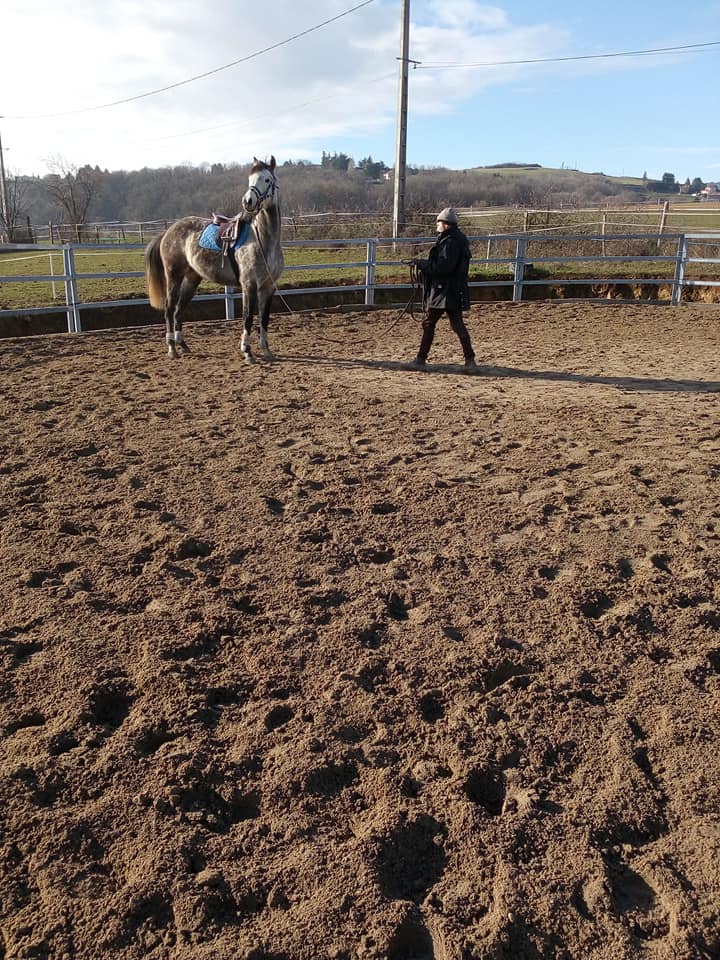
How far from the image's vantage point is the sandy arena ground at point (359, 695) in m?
1.74

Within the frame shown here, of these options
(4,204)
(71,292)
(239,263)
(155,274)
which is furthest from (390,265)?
(4,204)

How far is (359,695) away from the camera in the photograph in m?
2.49

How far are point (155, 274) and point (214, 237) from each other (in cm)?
122

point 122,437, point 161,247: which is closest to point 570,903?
point 122,437

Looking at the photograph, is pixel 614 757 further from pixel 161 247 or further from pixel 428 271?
pixel 161 247

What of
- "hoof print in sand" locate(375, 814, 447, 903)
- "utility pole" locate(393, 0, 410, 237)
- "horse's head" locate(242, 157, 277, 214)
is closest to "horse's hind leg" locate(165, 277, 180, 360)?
"horse's head" locate(242, 157, 277, 214)

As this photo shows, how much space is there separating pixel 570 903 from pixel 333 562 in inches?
75.4

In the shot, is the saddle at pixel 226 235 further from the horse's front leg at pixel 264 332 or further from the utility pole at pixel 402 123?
the utility pole at pixel 402 123

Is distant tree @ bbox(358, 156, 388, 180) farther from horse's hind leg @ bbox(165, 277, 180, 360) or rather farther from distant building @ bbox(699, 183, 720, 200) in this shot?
horse's hind leg @ bbox(165, 277, 180, 360)

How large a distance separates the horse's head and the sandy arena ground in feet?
9.99

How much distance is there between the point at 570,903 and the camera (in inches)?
68.9

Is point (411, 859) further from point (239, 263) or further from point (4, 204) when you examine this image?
point (4, 204)

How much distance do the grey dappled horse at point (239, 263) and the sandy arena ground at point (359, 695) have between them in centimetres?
300

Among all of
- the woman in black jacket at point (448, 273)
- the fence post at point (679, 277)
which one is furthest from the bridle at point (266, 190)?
the fence post at point (679, 277)
